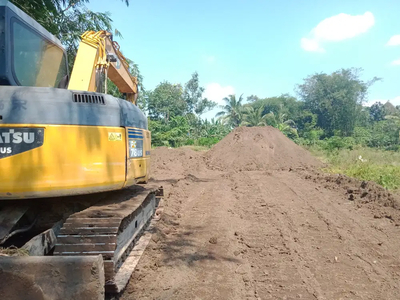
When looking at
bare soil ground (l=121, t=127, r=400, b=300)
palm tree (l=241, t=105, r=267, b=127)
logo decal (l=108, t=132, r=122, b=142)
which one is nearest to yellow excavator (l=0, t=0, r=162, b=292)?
logo decal (l=108, t=132, r=122, b=142)

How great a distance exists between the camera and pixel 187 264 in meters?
4.14

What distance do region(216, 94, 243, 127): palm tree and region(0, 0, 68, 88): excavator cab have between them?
35.4 m

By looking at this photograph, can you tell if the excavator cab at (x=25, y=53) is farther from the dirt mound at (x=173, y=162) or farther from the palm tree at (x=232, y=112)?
the palm tree at (x=232, y=112)

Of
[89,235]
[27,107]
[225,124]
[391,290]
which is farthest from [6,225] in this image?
[225,124]

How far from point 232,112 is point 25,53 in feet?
120

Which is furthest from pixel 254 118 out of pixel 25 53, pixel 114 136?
pixel 25 53

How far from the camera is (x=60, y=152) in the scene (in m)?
3.06

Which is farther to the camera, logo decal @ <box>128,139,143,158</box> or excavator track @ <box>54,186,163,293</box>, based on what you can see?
logo decal @ <box>128,139,143,158</box>

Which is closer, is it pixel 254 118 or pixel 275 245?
pixel 275 245

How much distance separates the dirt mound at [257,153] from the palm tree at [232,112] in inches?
713

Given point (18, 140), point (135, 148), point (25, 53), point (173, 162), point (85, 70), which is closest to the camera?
point (18, 140)

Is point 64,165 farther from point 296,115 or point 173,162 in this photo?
point 296,115

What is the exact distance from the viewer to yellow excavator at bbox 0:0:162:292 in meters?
2.90

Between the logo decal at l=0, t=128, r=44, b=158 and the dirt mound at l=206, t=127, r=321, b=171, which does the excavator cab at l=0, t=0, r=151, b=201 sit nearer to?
the logo decal at l=0, t=128, r=44, b=158
